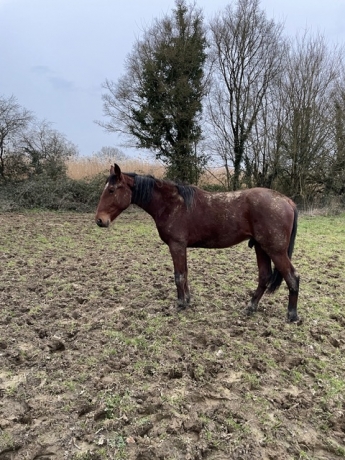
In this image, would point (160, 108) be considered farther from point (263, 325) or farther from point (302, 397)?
point (302, 397)

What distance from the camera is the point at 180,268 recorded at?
4.16 metres

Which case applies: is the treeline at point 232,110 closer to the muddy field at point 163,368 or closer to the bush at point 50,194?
the bush at point 50,194

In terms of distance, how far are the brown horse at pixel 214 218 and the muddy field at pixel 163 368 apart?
0.60 m

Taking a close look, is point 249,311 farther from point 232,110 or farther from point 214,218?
point 232,110

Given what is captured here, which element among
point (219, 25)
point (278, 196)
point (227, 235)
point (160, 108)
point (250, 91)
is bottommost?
point (227, 235)

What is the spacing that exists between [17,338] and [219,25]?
17.3m

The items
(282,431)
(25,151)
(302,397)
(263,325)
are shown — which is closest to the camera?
(282,431)

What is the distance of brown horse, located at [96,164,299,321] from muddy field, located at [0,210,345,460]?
1.96ft

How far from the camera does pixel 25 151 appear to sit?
1480 cm

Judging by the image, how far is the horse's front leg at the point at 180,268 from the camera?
4078mm

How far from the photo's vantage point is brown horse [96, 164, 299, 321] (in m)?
3.81

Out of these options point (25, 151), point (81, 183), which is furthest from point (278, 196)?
point (25, 151)

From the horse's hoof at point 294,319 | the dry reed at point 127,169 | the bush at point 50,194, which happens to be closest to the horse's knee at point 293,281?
the horse's hoof at point 294,319

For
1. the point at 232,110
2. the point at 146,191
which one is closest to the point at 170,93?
the point at 232,110
